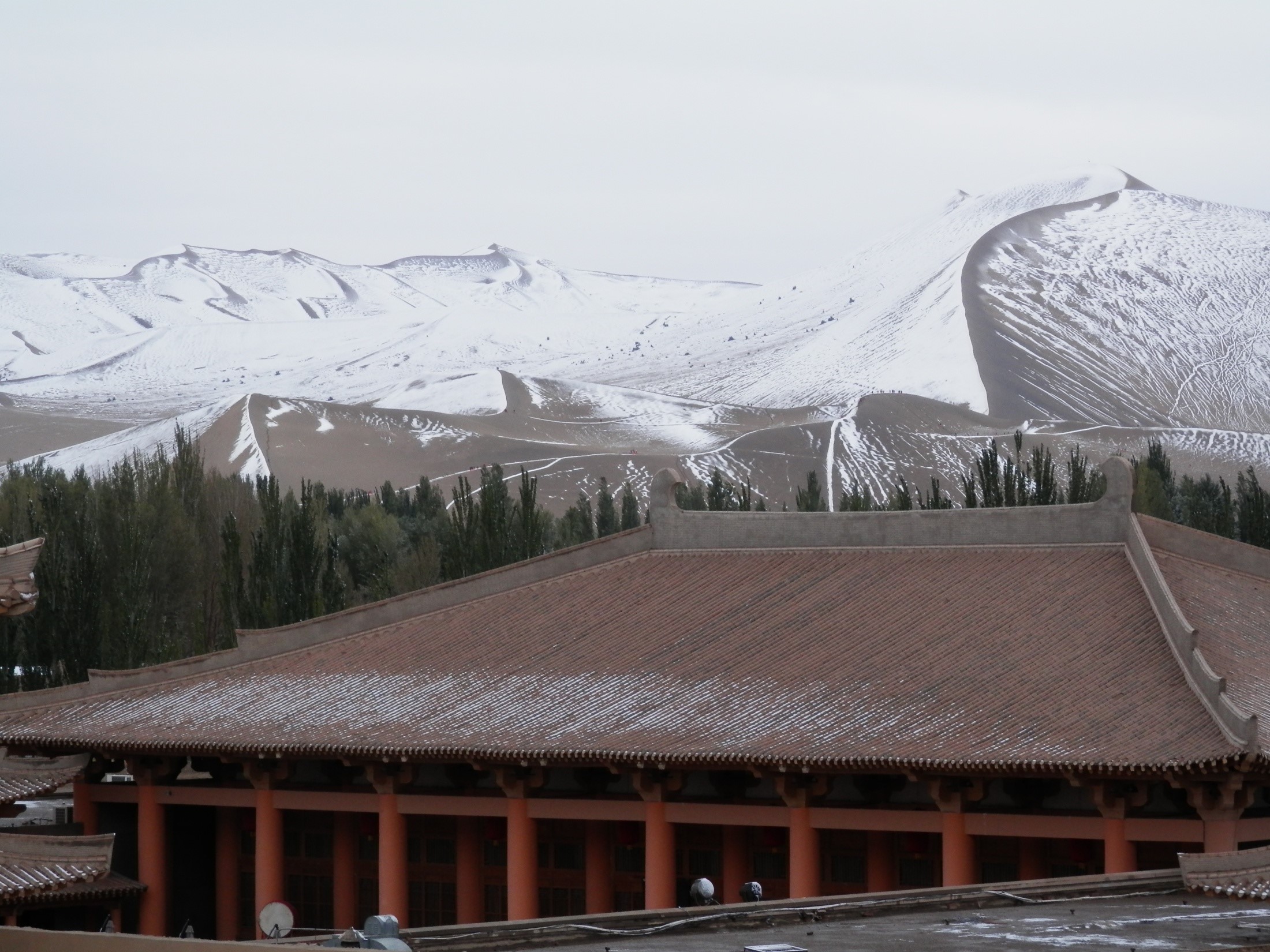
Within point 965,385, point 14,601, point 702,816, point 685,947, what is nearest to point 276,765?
point 702,816

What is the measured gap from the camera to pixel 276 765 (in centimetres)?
2459

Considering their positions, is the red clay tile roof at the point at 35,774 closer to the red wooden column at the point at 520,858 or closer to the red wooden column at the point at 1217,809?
the red wooden column at the point at 520,858

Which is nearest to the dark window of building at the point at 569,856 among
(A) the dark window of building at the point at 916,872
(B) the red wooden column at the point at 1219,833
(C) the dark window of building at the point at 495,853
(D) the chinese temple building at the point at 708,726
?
(D) the chinese temple building at the point at 708,726

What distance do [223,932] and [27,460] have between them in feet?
399

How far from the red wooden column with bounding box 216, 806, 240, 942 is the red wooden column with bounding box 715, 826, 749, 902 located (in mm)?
7216

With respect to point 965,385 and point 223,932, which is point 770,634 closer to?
point 223,932

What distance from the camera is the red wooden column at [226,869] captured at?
26266 mm

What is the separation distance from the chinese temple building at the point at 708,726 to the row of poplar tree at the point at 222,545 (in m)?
11.4

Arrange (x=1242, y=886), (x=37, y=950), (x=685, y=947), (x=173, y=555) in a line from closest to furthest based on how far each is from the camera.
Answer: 1. (x=37, y=950)
2. (x=685, y=947)
3. (x=1242, y=886)
4. (x=173, y=555)

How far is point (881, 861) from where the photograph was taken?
877 inches

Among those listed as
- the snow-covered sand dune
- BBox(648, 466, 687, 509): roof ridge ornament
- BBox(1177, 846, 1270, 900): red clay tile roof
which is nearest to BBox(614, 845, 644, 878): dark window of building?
BBox(648, 466, 687, 509): roof ridge ornament

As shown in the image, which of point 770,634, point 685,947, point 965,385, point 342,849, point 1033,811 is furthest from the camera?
point 965,385

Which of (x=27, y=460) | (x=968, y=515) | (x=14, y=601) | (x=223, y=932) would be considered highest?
(x=27, y=460)

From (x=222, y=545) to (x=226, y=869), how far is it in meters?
28.7
